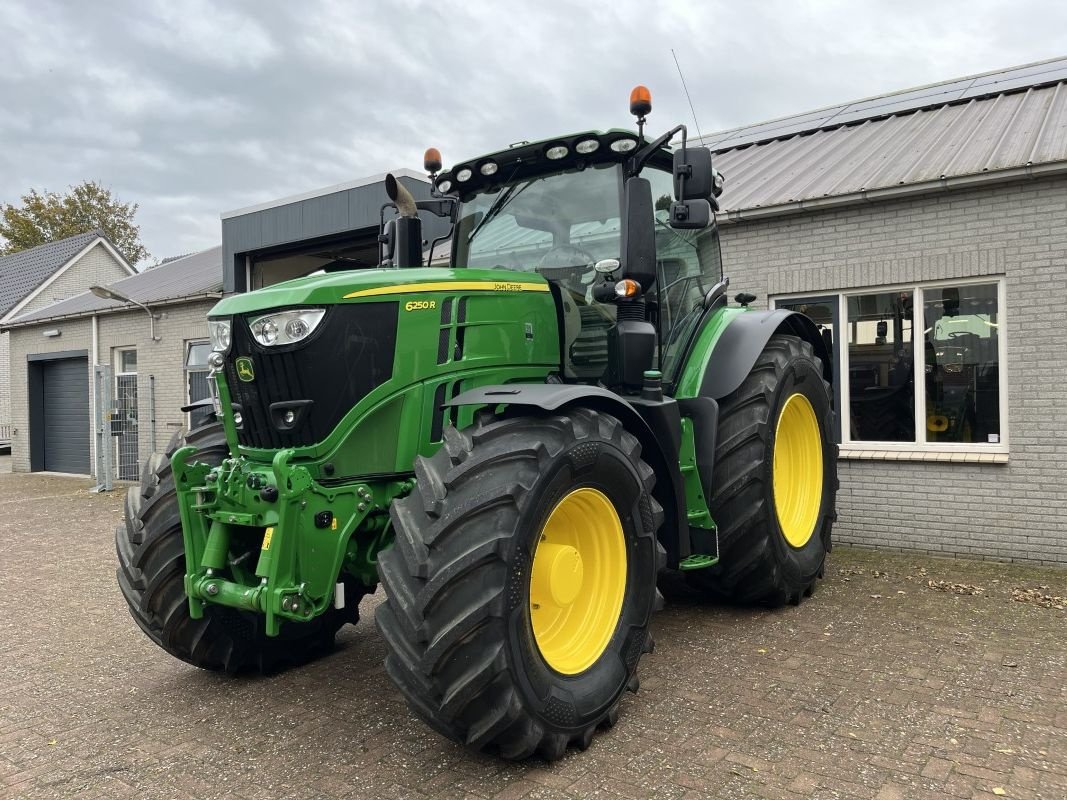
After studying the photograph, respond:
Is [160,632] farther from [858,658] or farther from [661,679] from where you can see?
[858,658]

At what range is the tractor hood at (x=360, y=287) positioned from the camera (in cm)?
337

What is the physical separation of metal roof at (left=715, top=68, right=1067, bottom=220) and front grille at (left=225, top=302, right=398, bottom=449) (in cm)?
492

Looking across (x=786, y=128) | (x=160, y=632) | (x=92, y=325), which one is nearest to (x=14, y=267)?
(x=92, y=325)

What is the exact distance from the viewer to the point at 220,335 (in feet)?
11.8

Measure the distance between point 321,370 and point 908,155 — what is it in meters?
6.40

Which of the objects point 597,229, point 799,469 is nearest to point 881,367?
point 799,469

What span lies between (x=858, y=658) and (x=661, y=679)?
108 centimetres

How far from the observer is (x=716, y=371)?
482 cm

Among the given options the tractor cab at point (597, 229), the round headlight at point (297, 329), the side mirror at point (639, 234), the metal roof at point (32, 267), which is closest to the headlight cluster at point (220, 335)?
the round headlight at point (297, 329)

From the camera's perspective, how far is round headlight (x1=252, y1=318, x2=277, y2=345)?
3393 millimetres

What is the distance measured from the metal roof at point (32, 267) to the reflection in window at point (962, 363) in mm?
25243

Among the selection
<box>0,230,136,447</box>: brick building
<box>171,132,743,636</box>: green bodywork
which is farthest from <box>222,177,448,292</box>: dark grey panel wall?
<box>0,230,136,447</box>: brick building

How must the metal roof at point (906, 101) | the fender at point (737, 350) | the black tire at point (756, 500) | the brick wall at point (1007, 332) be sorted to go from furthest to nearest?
1. the metal roof at point (906, 101)
2. the brick wall at point (1007, 332)
3. the fender at point (737, 350)
4. the black tire at point (756, 500)

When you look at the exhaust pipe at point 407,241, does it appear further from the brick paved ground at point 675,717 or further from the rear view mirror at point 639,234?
the brick paved ground at point 675,717
